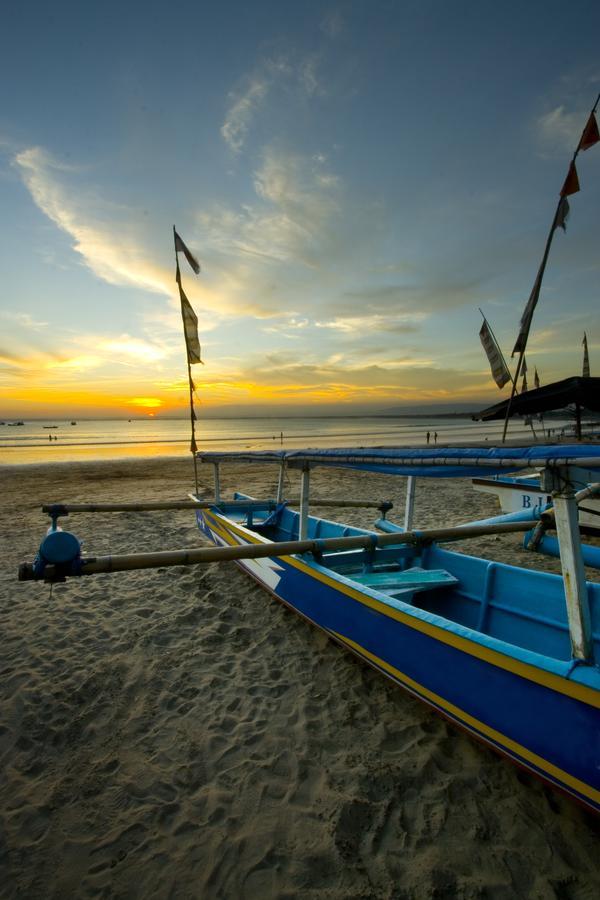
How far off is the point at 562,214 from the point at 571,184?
542 millimetres

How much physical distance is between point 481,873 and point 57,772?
9.85 feet

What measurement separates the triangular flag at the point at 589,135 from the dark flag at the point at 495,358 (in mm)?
5243

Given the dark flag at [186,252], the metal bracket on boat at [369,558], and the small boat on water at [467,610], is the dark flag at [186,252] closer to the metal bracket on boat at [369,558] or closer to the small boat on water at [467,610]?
the small boat on water at [467,610]

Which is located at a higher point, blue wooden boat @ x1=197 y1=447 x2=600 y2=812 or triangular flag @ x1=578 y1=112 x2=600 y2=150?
triangular flag @ x1=578 y1=112 x2=600 y2=150

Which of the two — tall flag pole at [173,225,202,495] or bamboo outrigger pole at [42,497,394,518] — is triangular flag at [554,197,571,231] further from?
tall flag pole at [173,225,202,495]

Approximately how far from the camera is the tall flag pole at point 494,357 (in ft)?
40.9

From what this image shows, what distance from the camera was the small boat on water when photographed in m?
2.41

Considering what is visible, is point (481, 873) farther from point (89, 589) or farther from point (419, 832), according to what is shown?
point (89, 589)

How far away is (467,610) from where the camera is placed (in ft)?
15.0

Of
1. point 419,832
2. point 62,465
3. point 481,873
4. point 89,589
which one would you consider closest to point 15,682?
point 89,589

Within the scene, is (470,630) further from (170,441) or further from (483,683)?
(170,441)

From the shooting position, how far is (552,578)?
3910 millimetres

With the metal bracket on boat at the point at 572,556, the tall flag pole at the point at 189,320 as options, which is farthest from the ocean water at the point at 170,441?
the metal bracket on boat at the point at 572,556

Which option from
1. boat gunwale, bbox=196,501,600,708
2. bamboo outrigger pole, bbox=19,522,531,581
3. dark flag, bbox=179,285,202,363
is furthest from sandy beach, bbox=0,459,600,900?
dark flag, bbox=179,285,202,363
